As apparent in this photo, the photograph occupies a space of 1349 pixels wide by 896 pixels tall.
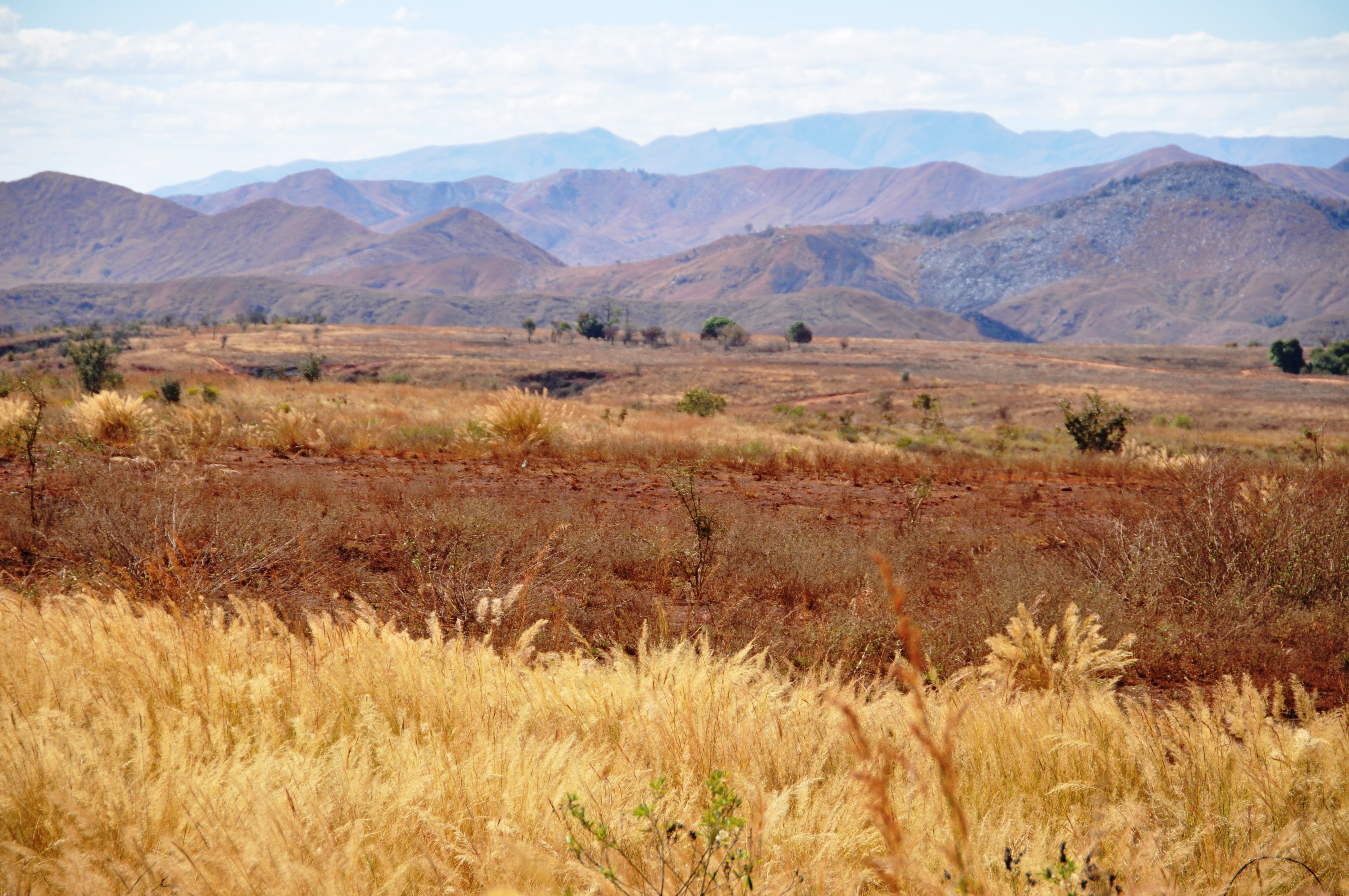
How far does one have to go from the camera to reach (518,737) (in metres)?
2.89

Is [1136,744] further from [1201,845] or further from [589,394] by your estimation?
[589,394]

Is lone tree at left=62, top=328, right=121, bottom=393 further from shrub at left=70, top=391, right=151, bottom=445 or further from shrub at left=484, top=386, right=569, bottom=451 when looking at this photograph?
shrub at left=484, top=386, right=569, bottom=451

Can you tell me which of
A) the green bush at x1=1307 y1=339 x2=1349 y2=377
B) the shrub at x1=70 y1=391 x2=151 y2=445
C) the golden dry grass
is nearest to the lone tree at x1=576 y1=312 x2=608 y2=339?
the green bush at x1=1307 y1=339 x2=1349 y2=377

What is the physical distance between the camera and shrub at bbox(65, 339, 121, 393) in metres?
23.4

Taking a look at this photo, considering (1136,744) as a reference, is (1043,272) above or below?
above

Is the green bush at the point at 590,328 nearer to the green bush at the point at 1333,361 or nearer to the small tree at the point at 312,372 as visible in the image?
the small tree at the point at 312,372

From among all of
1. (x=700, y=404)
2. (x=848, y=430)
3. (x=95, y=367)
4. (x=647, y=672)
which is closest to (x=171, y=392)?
(x=95, y=367)

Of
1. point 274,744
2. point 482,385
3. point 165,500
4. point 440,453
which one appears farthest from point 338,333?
point 274,744

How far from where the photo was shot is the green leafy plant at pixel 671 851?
2.11 m

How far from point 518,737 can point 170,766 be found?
107 cm

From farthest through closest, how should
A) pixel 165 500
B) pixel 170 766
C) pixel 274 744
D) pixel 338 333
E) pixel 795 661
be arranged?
pixel 338 333 < pixel 165 500 < pixel 795 661 < pixel 274 744 < pixel 170 766

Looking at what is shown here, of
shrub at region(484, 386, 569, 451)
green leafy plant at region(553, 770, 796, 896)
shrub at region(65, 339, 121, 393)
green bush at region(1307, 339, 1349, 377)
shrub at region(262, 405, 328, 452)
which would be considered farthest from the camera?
green bush at region(1307, 339, 1349, 377)

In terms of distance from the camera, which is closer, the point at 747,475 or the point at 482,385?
the point at 747,475

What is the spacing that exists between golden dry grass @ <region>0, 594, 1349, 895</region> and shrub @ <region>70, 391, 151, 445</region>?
9194mm
